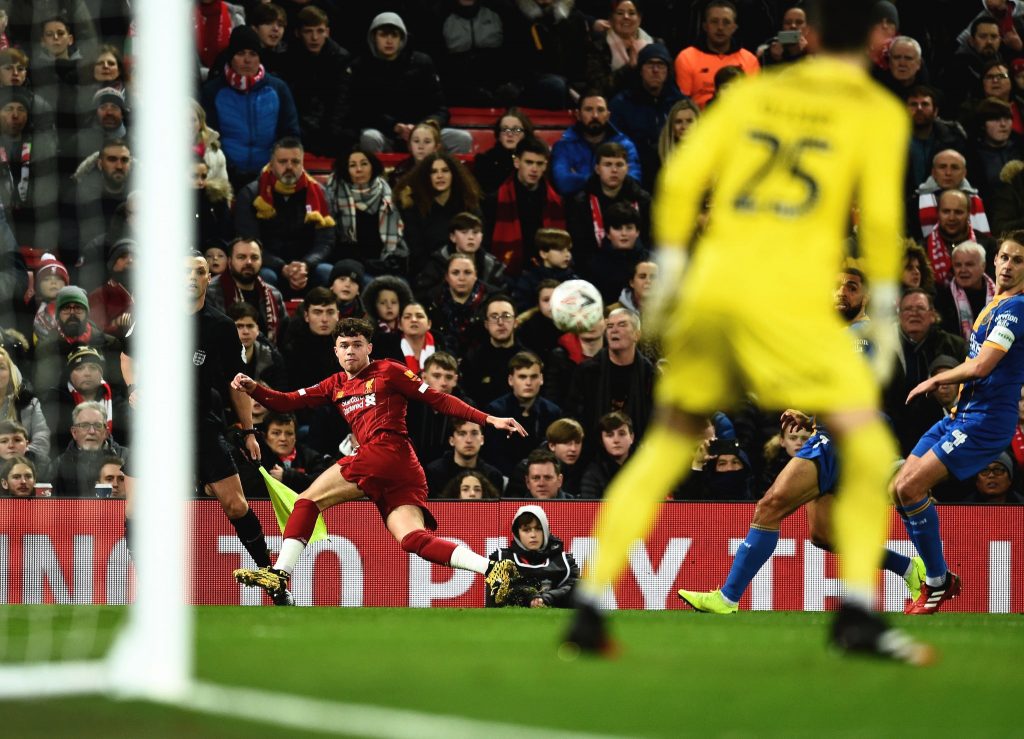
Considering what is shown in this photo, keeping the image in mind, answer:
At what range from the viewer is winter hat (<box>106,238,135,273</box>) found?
10623mm

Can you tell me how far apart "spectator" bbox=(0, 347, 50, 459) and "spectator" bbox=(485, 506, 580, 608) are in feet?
10.7

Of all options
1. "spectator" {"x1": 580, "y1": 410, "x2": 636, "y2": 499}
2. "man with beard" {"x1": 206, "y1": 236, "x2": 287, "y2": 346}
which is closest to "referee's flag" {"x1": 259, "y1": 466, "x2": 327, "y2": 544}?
"man with beard" {"x1": 206, "y1": 236, "x2": 287, "y2": 346}

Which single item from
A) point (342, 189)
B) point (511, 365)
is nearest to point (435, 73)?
point (342, 189)

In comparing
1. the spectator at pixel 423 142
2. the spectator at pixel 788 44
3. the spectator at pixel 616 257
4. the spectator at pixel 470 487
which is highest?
the spectator at pixel 788 44

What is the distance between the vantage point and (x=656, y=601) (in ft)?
38.6

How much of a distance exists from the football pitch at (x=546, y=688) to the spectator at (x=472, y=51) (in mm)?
9806

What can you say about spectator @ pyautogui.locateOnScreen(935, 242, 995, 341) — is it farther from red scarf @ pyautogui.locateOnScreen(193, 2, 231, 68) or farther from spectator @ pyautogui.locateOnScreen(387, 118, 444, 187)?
red scarf @ pyautogui.locateOnScreen(193, 2, 231, 68)

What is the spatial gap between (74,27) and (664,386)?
20.0 ft

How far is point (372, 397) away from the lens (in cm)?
1070

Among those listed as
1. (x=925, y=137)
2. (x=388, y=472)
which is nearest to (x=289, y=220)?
(x=388, y=472)

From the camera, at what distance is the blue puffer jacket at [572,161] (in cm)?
1529

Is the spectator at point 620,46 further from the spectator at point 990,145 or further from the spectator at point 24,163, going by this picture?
the spectator at point 24,163

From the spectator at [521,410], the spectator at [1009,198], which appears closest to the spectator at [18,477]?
the spectator at [521,410]

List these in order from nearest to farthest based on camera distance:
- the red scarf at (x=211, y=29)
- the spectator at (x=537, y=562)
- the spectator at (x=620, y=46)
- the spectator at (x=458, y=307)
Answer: the spectator at (x=537, y=562)
the spectator at (x=458, y=307)
the red scarf at (x=211, y=29)
the spectator at (x=620, y=46)
